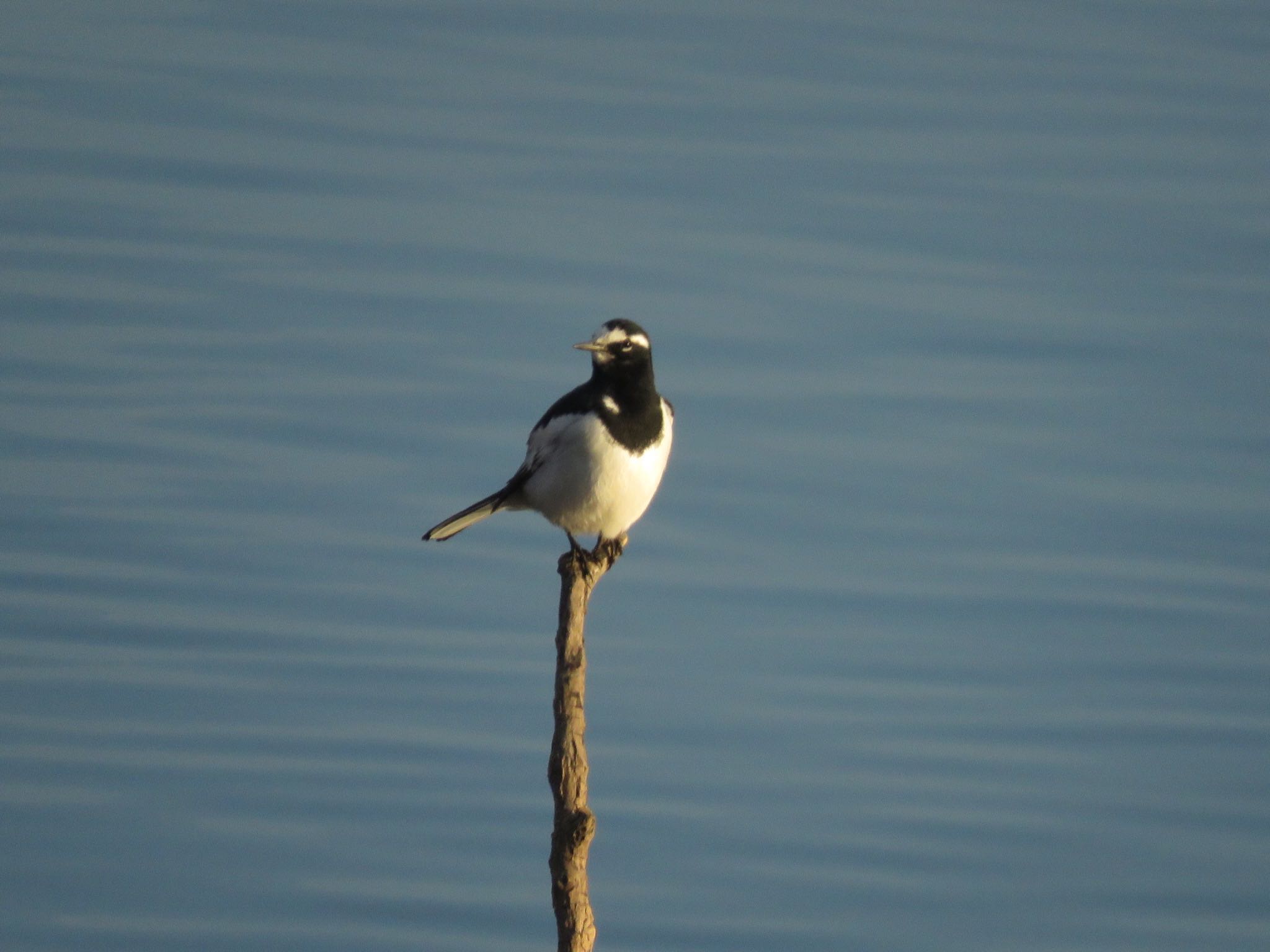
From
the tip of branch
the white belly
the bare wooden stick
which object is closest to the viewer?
the bare wooden stick

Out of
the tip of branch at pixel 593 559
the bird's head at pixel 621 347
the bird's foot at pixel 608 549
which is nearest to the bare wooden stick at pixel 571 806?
the tip of branch at pixel 593 559

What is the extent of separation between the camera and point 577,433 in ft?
27.1

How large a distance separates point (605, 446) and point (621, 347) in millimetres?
461

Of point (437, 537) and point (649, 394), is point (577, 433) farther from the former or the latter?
point (437, 537)

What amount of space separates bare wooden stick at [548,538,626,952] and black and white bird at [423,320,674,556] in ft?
4.07

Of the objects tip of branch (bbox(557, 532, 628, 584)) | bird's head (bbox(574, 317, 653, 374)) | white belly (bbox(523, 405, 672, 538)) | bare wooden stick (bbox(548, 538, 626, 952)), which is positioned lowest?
bare wooden stick (bbox(548, 538, 626, 952))

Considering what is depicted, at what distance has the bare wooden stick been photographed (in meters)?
6.84

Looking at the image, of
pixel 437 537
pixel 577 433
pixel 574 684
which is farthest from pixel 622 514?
pixel 574 684

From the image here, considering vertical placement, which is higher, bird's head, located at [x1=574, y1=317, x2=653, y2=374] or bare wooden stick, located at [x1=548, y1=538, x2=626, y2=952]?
bird's head, located at [x1=574, y1=317, x2=653, y2=374]

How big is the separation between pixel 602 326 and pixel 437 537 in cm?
136

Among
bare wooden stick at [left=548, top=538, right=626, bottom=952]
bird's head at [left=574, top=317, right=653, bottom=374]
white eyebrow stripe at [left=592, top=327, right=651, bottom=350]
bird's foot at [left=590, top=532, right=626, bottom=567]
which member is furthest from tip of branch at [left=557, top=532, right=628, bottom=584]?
white eyebrow stripe at [left=592, top=327, right=651, bottom=350]

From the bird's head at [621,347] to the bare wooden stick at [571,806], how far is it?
1.61m

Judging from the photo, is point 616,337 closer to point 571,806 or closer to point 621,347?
point 621,347

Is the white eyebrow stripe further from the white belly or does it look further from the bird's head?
the white belly
